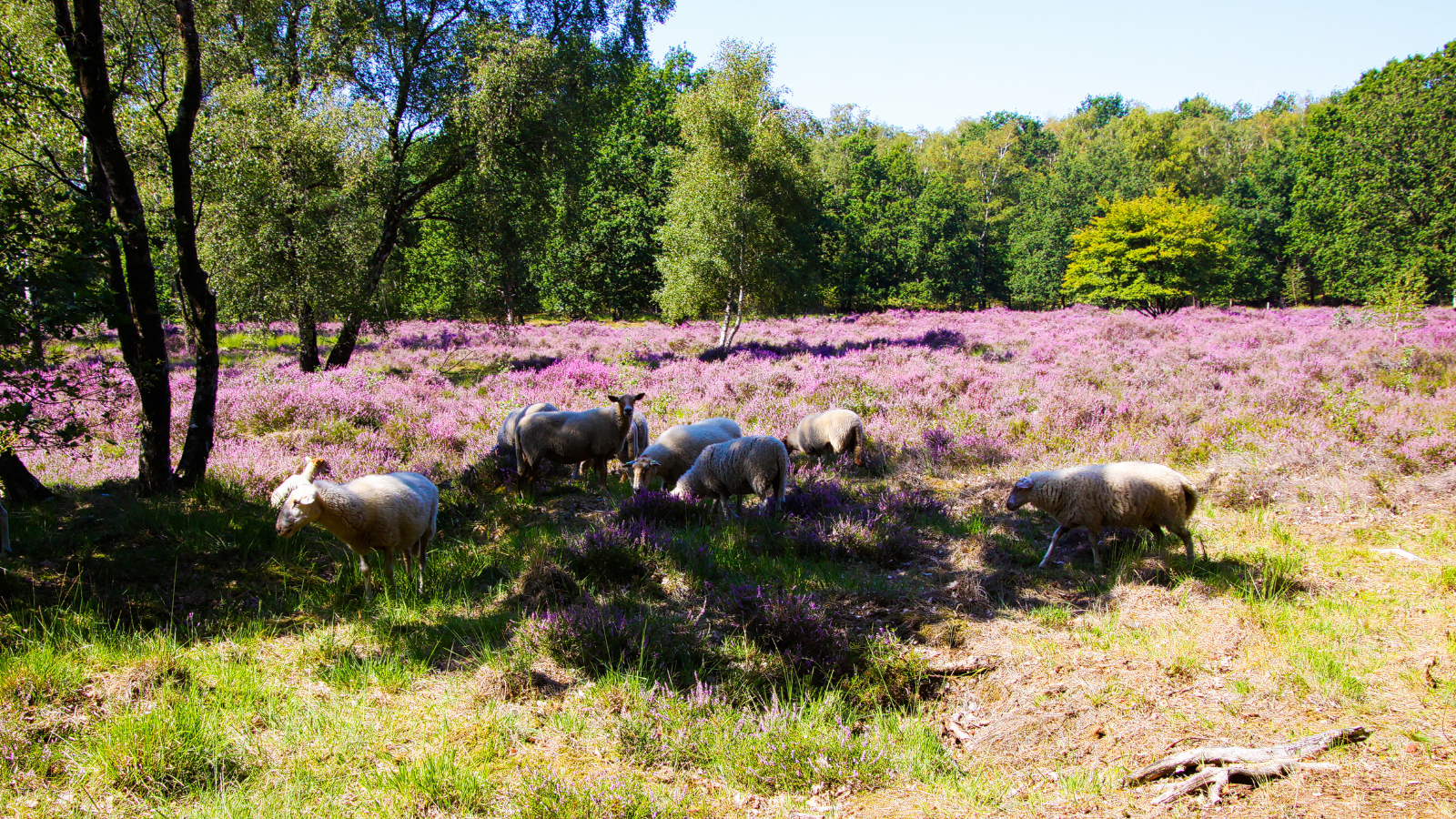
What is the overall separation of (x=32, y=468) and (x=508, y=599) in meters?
8.21

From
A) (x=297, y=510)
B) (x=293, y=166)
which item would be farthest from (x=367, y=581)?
(x=293, y=166)

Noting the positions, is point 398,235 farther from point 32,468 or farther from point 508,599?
point 508,599

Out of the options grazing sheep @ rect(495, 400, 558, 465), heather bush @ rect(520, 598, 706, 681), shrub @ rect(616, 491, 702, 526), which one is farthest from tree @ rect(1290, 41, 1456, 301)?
heather bush @ rect(520, 598, 706, 681)

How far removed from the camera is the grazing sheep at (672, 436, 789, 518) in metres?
7.72

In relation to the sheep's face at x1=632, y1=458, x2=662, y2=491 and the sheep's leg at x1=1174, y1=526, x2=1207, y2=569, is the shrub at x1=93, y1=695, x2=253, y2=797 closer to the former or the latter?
the sheep's face at x1=632, y1=458, x2=662, y2=491

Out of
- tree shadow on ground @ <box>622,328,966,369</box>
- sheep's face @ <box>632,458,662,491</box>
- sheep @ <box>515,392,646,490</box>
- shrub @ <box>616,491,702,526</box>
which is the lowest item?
shrub @ <box>616,491,702,526</box>

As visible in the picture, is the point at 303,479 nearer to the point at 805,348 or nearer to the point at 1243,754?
the point at 1243,754

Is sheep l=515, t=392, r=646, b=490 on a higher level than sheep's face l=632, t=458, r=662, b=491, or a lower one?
higher

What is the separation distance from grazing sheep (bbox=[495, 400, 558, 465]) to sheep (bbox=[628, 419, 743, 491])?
6.28 feet

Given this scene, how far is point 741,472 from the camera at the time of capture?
25.9ft

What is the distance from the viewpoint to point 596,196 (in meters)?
39.9

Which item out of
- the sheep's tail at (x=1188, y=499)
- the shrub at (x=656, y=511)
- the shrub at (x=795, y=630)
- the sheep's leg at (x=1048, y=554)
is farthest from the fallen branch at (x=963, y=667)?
the shrub at (x=656, y=511)

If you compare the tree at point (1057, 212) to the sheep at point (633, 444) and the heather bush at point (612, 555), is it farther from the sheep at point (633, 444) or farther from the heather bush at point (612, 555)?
the heather bush at point (612, 555)

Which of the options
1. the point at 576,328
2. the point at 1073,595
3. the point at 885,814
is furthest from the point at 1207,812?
the point at 576,328
